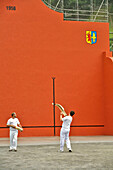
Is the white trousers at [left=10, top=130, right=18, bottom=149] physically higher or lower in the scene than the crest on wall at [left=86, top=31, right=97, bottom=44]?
lower

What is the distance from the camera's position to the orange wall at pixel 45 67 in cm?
1738

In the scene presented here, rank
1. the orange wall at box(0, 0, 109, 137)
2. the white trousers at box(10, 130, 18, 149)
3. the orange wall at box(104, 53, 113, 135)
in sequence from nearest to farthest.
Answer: the white trousers at box(10, 130, 18, 149), the orange wall at box(0, 0, 109, 137), the orange wall at box(104, 53, 113, 135)

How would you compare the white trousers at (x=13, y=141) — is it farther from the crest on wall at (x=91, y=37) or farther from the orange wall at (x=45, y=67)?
the crest on wall at (x=91, y=37)

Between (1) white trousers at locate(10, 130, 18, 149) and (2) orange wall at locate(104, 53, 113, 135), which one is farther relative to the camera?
(2) orange wall at locate(104, 53, 113, 135)

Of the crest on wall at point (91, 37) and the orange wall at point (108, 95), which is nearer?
the orange wall at point (108, 95)

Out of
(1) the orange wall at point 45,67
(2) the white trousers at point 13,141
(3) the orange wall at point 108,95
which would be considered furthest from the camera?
(3) the orange wall at point 108,95

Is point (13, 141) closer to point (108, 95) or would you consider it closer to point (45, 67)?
point (45, 67)

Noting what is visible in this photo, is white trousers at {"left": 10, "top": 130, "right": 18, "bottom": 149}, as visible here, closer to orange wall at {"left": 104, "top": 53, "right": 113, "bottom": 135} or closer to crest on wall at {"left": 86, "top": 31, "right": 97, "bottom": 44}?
orange wall at {"left": 104, "top": 53, "right": 113, "bottom": 135}

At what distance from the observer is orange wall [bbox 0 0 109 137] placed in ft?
57.0

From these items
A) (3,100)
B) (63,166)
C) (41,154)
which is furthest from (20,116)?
(63,166)

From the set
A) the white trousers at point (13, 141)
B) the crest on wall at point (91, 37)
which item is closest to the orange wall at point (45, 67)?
the crest on wall at point (91, 37)

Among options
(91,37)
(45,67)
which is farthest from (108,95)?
(45,67)

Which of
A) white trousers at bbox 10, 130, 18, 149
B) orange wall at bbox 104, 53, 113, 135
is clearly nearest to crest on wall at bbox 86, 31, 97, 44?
orange wall at bbox 104, 53, 113, 135

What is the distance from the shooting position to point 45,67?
58.7 feet
